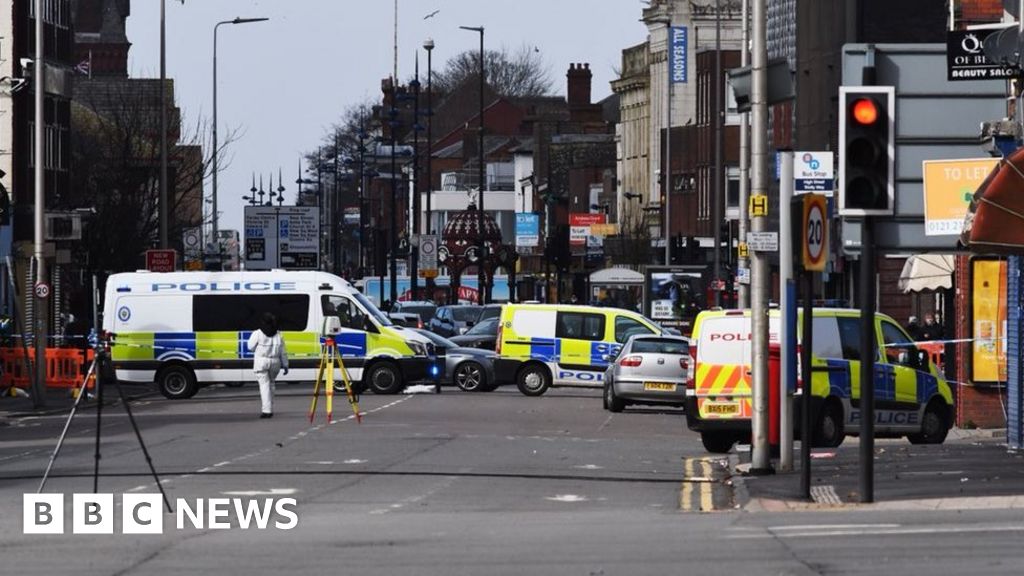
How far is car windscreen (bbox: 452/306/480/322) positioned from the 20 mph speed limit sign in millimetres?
45446

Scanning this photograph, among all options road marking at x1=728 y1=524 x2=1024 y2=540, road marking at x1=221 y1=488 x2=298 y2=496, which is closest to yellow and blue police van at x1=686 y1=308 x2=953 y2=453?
road marking at x1=221 y1=488 x2=298 y2=496

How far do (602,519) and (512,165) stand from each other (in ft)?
492

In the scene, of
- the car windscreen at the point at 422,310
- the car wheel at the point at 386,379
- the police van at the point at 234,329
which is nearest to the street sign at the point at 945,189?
the police van at the point at 234,329

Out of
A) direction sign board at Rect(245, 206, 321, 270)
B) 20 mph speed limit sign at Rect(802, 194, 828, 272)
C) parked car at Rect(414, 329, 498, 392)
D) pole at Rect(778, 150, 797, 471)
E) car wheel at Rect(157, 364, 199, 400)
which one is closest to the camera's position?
20 mph speed limit sign at Rect(802, 194, 828, 272)

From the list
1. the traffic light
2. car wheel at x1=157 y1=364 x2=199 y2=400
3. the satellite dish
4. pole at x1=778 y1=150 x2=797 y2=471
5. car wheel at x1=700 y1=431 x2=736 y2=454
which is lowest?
car wheel at x1=157 y1=364 x2=199 y2=400

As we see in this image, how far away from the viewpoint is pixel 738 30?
111875 millimetres

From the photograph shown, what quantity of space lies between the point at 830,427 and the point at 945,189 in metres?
3.53

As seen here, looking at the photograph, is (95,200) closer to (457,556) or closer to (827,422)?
(827,422)

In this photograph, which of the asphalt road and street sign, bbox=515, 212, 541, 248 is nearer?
the asphalt road

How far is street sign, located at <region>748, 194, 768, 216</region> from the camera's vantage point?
2362 cm

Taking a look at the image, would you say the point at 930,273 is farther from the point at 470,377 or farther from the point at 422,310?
the point at 422,310

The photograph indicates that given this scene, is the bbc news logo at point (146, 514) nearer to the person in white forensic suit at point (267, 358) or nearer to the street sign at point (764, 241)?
the street sign at point (764, 241)

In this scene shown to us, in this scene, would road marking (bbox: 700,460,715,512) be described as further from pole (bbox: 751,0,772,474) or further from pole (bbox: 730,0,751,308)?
pole (bbox: 730,0,751,308)

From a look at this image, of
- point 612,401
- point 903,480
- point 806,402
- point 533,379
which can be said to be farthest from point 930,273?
point 806,402
